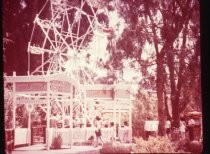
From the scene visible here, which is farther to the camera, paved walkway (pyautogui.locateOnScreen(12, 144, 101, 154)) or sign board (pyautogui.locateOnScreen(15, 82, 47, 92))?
sign board (pyautogui.locateOnScreen(15, 82, 47, 92))

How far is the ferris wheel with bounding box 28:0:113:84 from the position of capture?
6.47 meters

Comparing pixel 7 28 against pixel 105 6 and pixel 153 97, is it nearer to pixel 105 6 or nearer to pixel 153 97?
pixel 105 6

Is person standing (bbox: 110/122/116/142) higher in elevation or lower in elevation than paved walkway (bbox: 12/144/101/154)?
higher

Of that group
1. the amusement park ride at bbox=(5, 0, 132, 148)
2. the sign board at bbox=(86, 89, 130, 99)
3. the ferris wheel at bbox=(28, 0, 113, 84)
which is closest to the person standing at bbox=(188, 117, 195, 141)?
the amusement park ride at bbox=(5, 0, 132, 148)

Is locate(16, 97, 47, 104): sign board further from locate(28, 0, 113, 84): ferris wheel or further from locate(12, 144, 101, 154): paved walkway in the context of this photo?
locate(12, 144, 101, 154): paved walkway

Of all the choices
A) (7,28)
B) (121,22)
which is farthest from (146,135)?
(7,28)

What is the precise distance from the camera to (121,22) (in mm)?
6539

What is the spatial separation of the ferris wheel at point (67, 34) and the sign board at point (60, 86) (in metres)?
0.16

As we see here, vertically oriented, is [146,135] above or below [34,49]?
below

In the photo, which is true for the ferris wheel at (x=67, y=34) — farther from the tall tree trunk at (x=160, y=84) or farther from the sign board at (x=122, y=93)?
the tall tree trunk at (x=160, y=84)

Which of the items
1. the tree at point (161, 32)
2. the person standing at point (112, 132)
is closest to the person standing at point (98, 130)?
the person standing at point (112, 132)

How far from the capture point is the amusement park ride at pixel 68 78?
638cm

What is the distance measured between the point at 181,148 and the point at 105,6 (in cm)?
238

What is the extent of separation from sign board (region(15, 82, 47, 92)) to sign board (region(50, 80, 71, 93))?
0.12m
